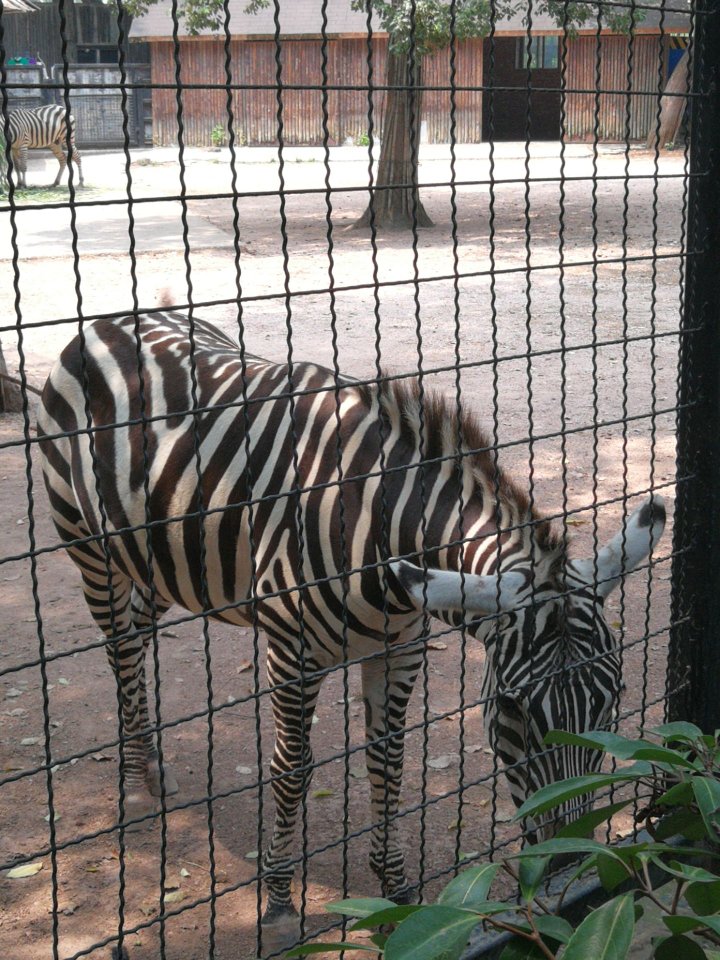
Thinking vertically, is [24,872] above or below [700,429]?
below

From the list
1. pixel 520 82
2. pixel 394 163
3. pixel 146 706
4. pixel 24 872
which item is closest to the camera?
pixel 24 872

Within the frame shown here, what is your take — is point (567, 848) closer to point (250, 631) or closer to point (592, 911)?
point (592, 911)

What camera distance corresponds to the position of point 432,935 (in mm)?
1461

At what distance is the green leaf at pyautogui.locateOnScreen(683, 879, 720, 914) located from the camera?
163cm

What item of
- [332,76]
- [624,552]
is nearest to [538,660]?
[624,552]

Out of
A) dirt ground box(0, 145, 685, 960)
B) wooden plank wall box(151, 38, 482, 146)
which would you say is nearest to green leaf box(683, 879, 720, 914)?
dirt ground box(0, 145, 685, 960)

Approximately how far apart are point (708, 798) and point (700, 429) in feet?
5.73

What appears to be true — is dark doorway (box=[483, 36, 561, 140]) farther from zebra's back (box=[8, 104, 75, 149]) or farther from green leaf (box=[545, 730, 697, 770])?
green leaf (box=[545, 730, 697, 770])

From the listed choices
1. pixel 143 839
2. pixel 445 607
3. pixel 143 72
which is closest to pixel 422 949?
pixel 445 607

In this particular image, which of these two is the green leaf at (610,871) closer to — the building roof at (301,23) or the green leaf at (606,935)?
the green leaf at (606,935)

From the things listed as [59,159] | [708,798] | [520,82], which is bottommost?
[708,798]

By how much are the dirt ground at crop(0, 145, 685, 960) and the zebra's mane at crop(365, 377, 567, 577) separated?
4.6 inches

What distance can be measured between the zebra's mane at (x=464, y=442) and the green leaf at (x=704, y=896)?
47.6 inches

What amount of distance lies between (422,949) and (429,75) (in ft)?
108
